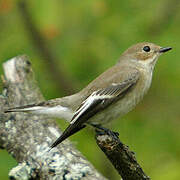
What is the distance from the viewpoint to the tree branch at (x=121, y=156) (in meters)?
3.37

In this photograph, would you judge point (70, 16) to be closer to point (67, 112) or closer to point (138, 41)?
point (138, 41)

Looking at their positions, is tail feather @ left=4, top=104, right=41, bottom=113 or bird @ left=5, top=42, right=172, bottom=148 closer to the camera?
tail feather @ left=4, top=104, right=41, bottom=113

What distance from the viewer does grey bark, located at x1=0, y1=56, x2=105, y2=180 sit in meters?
3.88

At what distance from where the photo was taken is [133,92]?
4.71m

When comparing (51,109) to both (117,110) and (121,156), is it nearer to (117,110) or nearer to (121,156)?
(117,110)

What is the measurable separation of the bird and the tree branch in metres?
0.78

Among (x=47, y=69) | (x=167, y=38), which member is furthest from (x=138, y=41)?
(x=47, y=69)

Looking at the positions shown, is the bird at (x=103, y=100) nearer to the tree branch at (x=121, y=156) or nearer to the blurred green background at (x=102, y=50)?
the blurred green background at (x=102, y=50)

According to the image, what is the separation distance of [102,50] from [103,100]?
3.29ft

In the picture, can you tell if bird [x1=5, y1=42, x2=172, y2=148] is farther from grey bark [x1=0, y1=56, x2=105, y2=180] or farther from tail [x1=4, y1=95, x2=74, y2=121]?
grey bark [x1=0, y1=56, x2=105, y2=180]

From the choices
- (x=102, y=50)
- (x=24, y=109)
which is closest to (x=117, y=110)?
(x=24, y=109)

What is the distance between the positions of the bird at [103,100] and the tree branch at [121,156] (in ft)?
2.55

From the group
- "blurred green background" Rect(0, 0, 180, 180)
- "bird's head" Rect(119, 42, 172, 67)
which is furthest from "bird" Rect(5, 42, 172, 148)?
"blurred green background" Rect(0, 0, 180, 180)

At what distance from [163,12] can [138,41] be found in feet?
1.75
